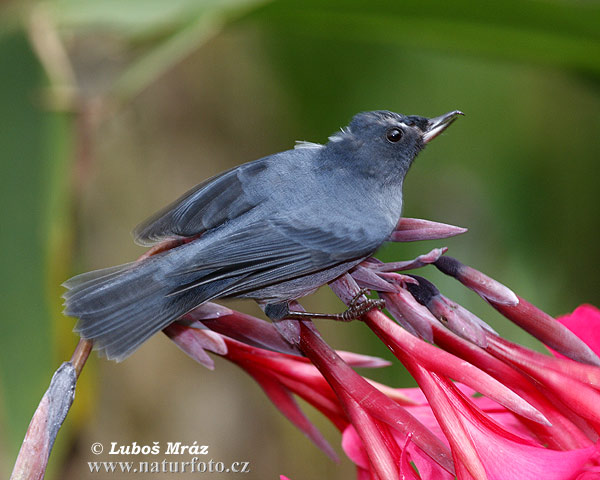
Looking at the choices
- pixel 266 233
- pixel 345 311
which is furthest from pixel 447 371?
pixel 266 233

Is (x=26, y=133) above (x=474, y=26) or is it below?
above

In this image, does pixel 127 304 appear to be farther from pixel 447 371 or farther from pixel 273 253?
pixel 447 371

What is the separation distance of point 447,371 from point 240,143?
1.60 metres

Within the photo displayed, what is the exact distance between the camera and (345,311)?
2.39 feet

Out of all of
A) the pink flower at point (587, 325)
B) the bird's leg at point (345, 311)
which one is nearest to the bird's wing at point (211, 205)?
the bird's leg at point (345, 311)

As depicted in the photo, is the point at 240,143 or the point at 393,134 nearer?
the point at 393,134

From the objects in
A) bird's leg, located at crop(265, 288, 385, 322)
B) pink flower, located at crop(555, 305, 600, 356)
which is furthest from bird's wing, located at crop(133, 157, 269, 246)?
pink flower, located at crop(555, 305, 600, 356)

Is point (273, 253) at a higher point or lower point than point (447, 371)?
higher

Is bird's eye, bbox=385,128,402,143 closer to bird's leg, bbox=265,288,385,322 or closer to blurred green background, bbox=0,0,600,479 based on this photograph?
bird's leg, bbox=265,288,385,322

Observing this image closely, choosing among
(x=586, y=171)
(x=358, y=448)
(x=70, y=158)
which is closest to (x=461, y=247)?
(x=586, y=171)

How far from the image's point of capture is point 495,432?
27.6 inches

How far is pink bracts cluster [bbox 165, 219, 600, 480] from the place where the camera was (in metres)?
0.68

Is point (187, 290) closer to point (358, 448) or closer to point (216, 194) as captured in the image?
point (216, 194)

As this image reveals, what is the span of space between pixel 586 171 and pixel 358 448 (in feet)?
4.74
